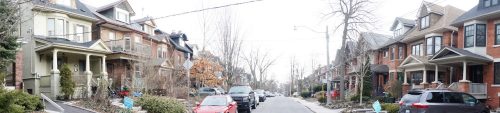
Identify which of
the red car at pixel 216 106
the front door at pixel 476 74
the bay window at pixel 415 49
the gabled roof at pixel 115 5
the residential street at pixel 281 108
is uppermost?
the gabled roof at pixel 115 5

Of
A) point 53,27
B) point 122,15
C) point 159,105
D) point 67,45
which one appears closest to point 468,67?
point 159,105

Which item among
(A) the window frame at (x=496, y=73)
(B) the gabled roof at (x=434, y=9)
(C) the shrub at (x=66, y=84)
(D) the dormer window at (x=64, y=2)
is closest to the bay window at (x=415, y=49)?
(B) the gabled roof at (x=434, y=9)

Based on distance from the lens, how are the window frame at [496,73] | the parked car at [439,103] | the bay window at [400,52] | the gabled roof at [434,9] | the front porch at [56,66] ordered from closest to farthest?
1. the parked car at [439,103]
2. the front porch at [56,66]
3. the window frame at [496,73]
4. the gabled roof at [434,9]
5. the bay window at [400,52]

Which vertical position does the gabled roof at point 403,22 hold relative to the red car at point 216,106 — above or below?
above

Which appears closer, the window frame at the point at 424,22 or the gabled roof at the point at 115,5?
the window frame at the point at 424,22

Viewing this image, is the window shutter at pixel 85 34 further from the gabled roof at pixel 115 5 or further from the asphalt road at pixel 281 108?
the asphalt road at pixel 281 108

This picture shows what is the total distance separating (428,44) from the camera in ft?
97.9

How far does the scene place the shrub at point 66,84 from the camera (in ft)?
69.6

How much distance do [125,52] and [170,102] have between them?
12.2 meters

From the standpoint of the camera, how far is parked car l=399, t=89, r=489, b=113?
15297 mm

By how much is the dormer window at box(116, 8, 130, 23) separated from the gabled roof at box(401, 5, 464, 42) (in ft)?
73.4

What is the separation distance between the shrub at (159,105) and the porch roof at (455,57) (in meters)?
15.8

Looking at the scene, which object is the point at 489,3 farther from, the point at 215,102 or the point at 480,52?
the point at 215,102

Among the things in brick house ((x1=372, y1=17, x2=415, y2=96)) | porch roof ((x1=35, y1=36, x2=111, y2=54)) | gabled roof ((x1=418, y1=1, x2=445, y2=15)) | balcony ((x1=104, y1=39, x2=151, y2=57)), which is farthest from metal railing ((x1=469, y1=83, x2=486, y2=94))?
porch roof ((x1=35, y1=36, x2=111, y2=54))
